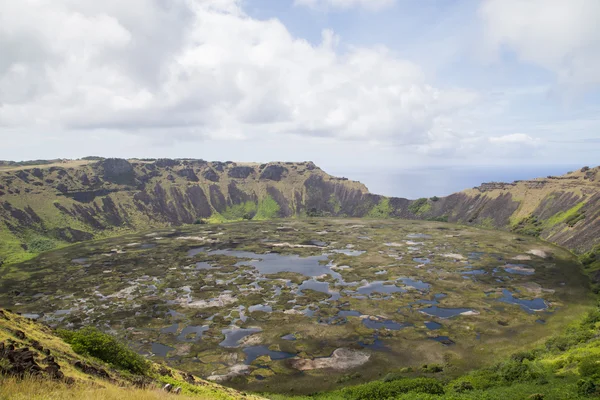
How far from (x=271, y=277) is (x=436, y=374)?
6958 centimetres

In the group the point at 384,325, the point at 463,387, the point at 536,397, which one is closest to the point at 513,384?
the point at 463,387

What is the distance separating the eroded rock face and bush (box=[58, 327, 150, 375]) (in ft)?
102

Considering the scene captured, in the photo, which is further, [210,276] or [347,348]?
[210,276]

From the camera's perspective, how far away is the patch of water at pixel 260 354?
64.7m

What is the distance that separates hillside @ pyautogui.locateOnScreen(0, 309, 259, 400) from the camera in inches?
659

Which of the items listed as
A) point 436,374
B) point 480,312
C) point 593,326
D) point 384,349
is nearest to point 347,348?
point 384,349

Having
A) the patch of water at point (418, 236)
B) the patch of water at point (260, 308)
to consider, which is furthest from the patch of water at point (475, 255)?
the patch of water at point (260, 308)

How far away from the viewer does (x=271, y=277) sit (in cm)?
11775

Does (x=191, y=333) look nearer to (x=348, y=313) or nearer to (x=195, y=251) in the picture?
(x=348, y=313)

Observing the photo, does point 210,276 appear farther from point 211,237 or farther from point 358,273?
point 211,237

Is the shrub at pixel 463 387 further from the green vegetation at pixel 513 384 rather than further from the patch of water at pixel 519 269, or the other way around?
the patch of water at pixel 519 269

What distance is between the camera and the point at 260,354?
218ft

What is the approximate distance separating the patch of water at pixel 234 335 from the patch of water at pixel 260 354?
3748 millimetres

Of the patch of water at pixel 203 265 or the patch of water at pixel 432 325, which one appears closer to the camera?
the patch of water at pixel 432 325
